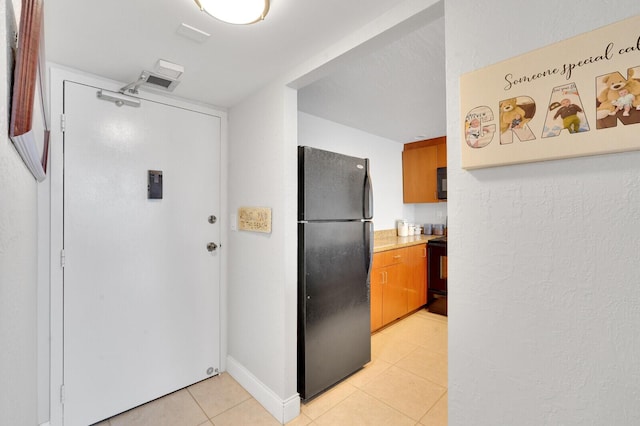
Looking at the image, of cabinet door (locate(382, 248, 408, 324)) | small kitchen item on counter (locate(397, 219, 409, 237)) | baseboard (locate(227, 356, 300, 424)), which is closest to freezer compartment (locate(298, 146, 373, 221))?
cabinet door (locate(382, 248, 408, 324))

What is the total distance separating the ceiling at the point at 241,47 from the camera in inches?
48.9

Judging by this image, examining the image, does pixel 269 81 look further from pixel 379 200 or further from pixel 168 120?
pixel 379 200

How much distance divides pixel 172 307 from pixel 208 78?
5.48ft

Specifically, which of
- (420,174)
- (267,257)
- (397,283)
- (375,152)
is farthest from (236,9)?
(420,174)

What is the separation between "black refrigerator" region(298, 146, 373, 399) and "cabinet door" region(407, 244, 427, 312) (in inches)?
49.3

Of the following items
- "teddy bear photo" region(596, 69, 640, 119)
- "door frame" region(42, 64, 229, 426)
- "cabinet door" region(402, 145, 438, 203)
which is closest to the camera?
"teddy bear photo" region(596, 69, 640, 119)

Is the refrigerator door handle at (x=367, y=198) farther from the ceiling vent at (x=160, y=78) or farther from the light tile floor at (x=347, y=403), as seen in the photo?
the ceiling vent at (x=160, y=78)

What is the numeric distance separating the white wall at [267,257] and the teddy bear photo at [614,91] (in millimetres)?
1449

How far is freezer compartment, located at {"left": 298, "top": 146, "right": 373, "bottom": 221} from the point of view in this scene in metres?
1.94

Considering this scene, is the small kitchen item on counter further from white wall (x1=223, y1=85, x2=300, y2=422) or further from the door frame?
the door frame

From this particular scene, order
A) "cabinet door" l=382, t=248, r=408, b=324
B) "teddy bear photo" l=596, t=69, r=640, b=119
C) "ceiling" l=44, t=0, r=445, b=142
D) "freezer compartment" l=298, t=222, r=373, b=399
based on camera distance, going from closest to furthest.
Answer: "teddy bear photo" l=596, t=69, r=640, b=119 → "ceiling" l=44, t=0, r=445, b=142 → "freezer compartment" l=298, t=222, r=373, b=399 → "cabinet door" l=382, t=248, r=408, b=324

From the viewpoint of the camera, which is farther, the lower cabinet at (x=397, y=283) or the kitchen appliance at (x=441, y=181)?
the kitchen appliance at (x=441, y=181)

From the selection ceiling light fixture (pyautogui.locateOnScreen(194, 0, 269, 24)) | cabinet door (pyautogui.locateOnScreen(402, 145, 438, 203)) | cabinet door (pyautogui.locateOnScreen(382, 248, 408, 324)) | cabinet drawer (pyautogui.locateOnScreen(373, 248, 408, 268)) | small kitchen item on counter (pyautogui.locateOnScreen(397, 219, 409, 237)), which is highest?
ceiling light fixture (pyautogui.locateOnScreen(194, 0, 269, 24))

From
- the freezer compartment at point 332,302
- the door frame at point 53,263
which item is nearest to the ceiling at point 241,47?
the door frame at point 53,263
